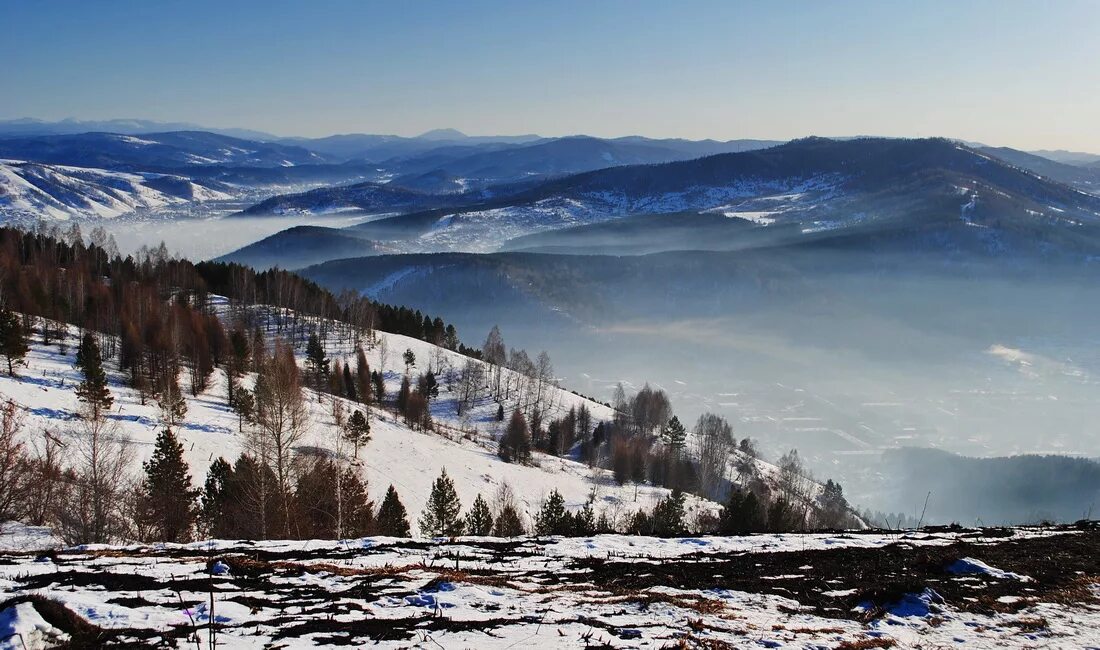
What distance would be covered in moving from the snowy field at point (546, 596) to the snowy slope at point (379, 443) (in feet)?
111

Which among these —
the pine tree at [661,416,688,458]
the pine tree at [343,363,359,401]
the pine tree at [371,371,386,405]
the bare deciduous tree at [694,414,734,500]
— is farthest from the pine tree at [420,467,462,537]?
the pine tree at [661,416,688,458]

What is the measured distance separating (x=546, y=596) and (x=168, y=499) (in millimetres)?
26564

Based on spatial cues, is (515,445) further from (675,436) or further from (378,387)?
(675,436)

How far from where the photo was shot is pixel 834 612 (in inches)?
404

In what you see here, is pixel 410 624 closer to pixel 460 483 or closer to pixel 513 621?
pixel 513 621

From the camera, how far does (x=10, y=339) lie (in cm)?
4656

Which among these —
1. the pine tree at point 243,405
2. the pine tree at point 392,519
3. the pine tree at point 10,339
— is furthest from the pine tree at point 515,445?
the pine tree at point 10,339

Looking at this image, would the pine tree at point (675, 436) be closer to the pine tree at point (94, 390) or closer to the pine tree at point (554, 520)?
the pine tree at point (554, 520)

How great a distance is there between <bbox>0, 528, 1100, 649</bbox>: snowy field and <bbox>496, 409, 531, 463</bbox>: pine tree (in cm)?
5958

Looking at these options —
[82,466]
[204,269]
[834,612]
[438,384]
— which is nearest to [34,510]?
[82,466]

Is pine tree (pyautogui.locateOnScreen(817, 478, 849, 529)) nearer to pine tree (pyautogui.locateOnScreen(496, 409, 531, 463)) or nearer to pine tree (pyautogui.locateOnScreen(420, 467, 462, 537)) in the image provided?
pine tree (pyautogui.locateOnScreen(496, 409, 531, 463))

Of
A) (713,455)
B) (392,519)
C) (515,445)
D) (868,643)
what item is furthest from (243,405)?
(713,455)

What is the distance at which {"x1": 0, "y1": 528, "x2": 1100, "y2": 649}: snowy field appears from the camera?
7988 millimetres

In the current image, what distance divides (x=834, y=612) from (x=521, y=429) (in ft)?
231
